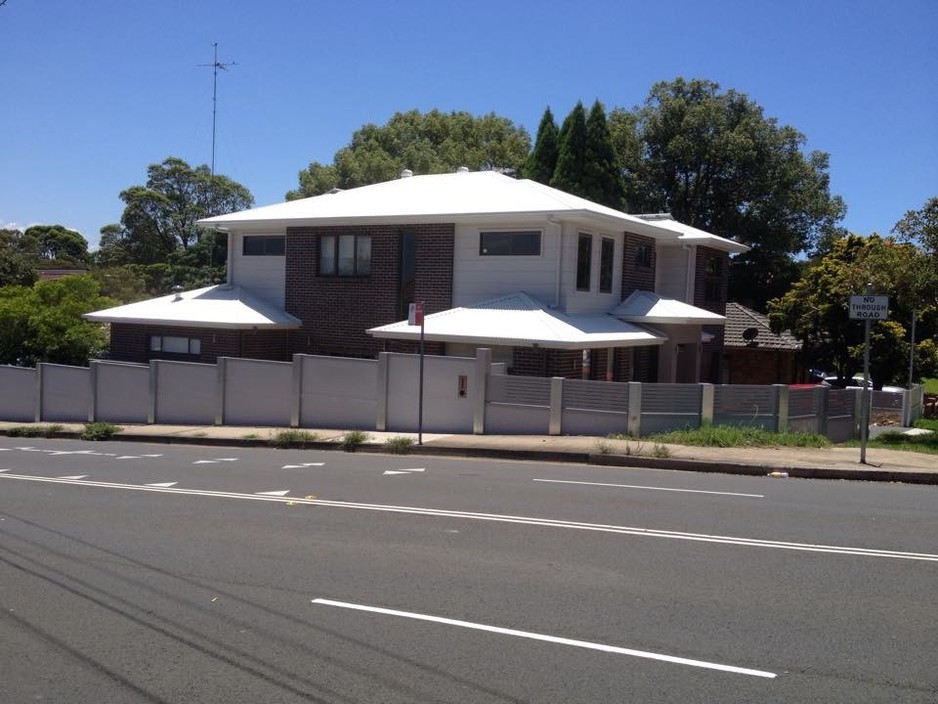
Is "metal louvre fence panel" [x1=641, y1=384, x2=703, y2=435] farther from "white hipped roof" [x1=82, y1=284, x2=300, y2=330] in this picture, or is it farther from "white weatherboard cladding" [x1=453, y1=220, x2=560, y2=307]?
"white hipped roof" [x1=82, y1=284, x2=300, y2=330]

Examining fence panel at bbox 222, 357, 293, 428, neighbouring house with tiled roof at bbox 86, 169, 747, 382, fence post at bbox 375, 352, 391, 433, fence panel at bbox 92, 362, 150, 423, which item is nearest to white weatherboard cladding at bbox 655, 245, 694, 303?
neighbouring house with tiled roof at bbox 86, 169, 747, 382

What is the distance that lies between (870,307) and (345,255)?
1421cm

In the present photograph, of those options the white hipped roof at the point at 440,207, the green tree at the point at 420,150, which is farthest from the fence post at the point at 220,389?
the green tree at the point at 420,150

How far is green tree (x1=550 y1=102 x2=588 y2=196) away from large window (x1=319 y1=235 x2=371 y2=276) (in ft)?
59.5

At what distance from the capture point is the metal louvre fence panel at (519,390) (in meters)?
19.0

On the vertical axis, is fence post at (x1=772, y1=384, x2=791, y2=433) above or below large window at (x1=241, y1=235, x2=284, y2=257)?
below

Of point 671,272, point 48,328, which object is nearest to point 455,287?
point 671,272

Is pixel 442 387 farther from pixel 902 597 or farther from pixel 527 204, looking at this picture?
pixel 902 597

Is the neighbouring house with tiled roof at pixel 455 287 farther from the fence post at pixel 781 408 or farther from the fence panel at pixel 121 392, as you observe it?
the fence post at pixel 781 408

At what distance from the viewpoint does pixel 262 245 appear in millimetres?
27156

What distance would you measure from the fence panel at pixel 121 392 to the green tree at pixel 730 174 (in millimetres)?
29675

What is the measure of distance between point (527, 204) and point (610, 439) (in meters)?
7.25

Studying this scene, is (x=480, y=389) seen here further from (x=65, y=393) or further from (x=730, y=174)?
(x=730, y=174)

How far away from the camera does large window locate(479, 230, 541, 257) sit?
22562mm
